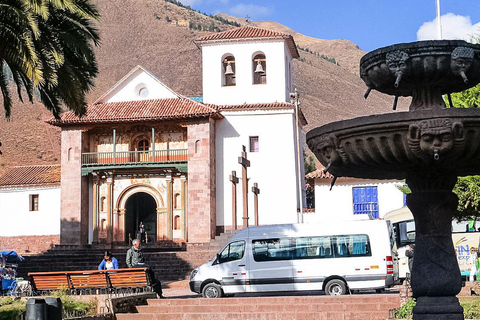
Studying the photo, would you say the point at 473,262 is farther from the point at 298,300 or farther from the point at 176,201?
the point at 176,201

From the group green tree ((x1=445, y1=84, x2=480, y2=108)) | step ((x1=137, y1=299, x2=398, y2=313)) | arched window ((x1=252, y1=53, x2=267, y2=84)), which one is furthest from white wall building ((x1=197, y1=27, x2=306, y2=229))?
step ((x1=137, y1=299, x2=398, y2=313))

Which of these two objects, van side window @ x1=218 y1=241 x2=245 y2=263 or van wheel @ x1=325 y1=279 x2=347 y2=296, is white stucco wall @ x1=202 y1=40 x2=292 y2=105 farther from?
van wheel @ x1=325 y1=279 x2=347 y2=296

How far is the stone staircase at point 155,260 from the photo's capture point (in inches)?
1199

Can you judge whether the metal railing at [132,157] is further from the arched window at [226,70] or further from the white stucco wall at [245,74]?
the arched window at [226,70]

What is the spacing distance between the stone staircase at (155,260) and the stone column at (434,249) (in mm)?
22578

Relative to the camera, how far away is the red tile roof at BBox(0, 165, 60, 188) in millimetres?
41500

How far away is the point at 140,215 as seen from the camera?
42.1 meters

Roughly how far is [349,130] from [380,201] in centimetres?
3188

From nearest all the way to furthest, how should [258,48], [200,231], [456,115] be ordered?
[456,115] < [200,231] < [258,48]

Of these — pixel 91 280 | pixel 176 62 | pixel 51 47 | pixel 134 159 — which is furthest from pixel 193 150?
pixel 176 62

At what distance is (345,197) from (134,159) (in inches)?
454

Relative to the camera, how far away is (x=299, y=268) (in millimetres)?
20375

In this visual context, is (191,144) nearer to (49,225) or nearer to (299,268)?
(49,225)

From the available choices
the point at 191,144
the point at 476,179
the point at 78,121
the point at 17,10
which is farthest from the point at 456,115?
the point at 78,121
